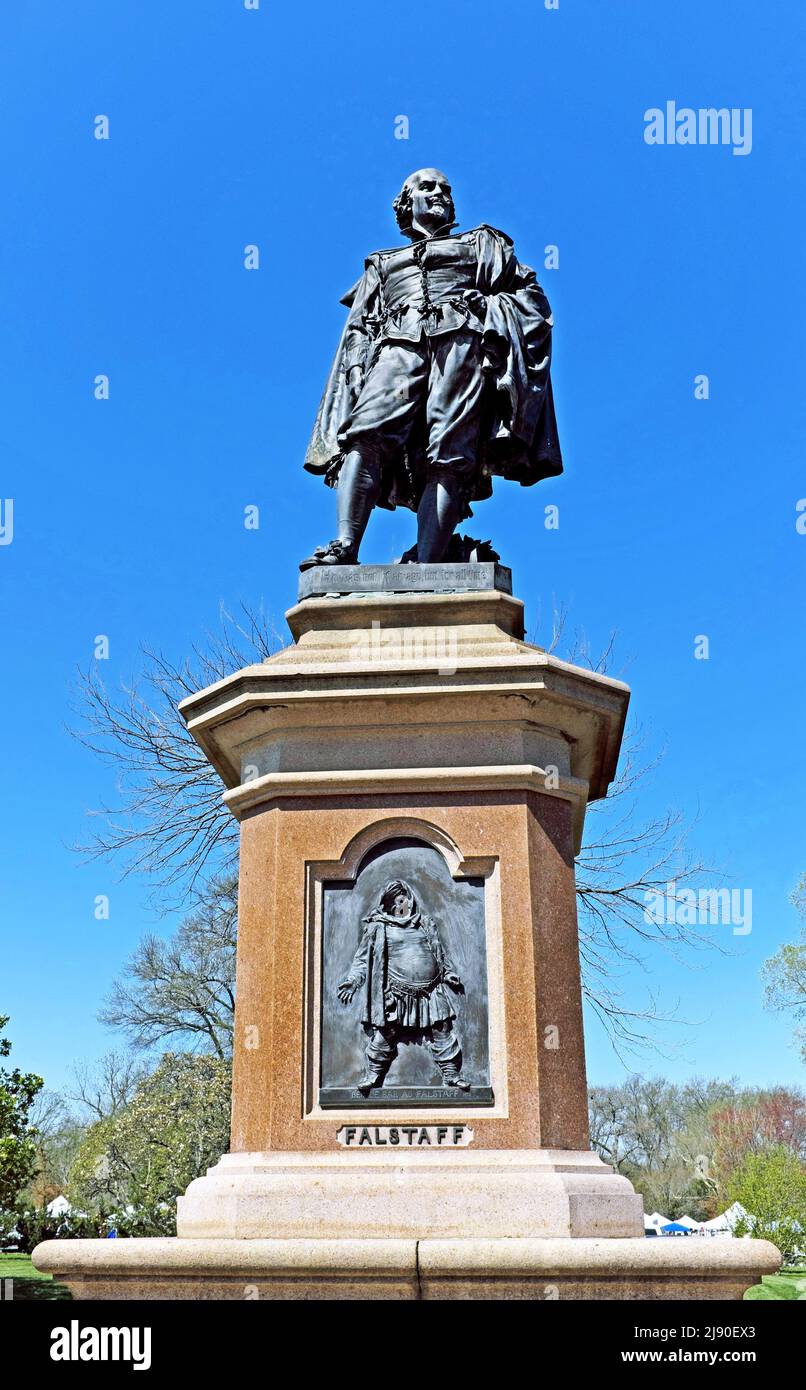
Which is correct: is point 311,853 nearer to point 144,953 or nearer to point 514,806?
point 514,806

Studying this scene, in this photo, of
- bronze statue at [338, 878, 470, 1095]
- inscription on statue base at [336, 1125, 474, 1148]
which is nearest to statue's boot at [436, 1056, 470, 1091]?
bronze statue at [338, 878, 470, 1095]

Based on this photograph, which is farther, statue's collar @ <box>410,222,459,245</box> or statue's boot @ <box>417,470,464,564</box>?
statue's collar @ <box>410,222,459,245</box>

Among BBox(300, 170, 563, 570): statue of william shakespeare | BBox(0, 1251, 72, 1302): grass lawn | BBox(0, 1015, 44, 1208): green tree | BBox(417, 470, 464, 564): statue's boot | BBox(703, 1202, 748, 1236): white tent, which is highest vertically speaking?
BBox(300, 170, 563, 570): statue of william shakespeare

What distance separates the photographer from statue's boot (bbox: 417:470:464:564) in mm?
7059

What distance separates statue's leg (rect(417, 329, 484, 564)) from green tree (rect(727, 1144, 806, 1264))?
29088mm

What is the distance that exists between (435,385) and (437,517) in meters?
0.81

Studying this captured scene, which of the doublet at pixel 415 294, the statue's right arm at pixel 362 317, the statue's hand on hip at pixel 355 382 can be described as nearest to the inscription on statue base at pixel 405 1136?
the statue's hand on hip at pixel 355 382

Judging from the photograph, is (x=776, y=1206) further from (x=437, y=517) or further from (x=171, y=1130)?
(x=437, y=517)

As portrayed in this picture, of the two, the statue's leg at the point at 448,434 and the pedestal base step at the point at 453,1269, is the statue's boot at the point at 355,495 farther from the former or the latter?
the pedestal base step at the point at 453,1269

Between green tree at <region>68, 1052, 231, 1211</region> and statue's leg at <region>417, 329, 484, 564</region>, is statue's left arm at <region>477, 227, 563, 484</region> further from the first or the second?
green tree at <region>68, 1052, 231, 1211</region>
